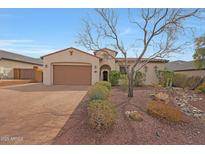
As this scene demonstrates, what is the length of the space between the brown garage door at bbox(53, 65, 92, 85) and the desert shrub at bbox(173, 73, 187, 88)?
908cm

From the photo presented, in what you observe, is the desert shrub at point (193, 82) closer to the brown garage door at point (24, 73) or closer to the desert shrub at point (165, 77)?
the desert shrub at point (165, 77)

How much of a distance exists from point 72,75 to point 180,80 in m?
11.2

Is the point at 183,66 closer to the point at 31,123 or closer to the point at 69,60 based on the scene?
the point at 69,60

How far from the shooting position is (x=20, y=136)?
17.0 feet

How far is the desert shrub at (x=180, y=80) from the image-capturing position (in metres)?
20.1

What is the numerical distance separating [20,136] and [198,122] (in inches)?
245

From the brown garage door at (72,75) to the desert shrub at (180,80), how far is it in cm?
908

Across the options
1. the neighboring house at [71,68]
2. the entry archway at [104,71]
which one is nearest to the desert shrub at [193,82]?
the neighboring house at [71,68]

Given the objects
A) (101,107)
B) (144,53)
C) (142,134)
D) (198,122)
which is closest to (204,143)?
(142,134)

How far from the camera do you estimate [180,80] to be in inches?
818

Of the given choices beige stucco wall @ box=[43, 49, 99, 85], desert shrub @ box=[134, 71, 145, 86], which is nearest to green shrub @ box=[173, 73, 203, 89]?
desert shrub @ box=[134, 71, 145, 86]

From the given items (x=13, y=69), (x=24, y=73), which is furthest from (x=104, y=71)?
(x=13, y=69)

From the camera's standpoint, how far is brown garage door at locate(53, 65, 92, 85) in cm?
2172
